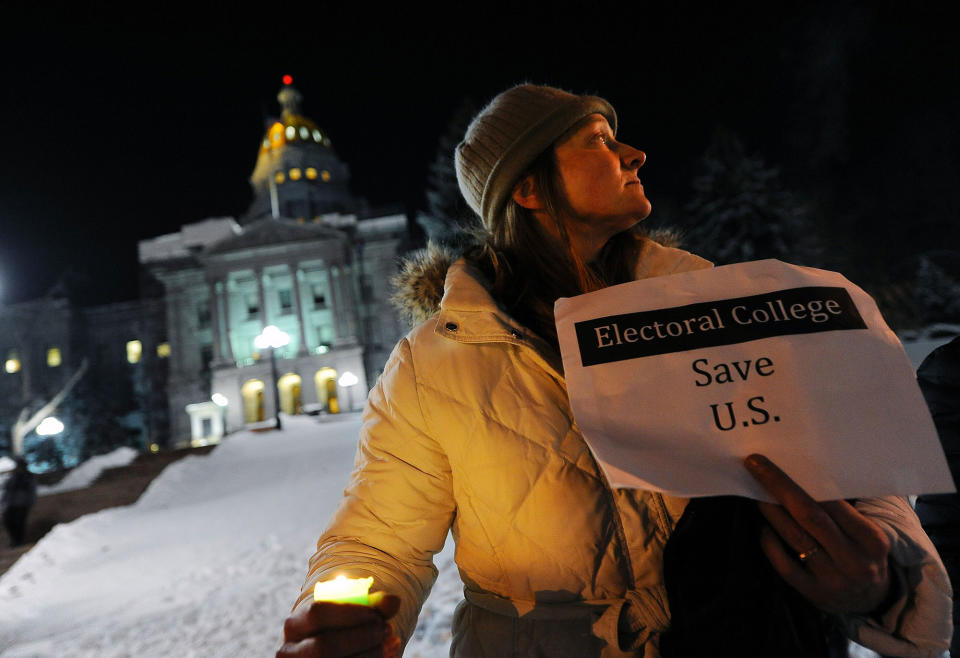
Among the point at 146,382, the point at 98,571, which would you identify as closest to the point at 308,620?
the point at 98,571

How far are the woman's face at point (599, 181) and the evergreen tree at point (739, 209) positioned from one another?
24.4 meters

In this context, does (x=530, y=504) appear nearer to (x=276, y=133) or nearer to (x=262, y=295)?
(x=262, y=295)

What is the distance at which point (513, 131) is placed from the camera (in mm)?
1998

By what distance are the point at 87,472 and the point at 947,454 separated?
67.8 feet

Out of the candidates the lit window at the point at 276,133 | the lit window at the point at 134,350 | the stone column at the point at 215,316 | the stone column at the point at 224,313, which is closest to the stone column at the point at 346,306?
the stone column at the point at 224,313

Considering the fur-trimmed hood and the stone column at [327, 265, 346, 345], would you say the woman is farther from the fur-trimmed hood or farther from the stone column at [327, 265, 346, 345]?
the stone column at [327, 265, 346, 345]

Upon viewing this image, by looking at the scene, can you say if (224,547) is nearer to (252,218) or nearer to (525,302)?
(525,302)

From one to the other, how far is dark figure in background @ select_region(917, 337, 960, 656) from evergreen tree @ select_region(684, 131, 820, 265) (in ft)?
77.1

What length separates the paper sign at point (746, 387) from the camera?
1076 millimetres

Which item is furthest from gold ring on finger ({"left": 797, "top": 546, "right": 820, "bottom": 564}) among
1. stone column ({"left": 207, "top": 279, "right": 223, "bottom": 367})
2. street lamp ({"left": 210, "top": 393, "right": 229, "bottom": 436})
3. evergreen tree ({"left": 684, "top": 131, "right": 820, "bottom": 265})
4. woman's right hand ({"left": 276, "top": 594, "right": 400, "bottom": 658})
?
stone column ({"left": 207, "top": 279, "right": 223, "bottom": 367})

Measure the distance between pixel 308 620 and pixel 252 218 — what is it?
6878 centimetres

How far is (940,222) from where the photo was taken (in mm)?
28375

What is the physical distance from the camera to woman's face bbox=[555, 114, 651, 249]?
192 cm

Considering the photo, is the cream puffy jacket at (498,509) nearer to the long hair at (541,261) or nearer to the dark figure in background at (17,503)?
the long hair at (541,261)
